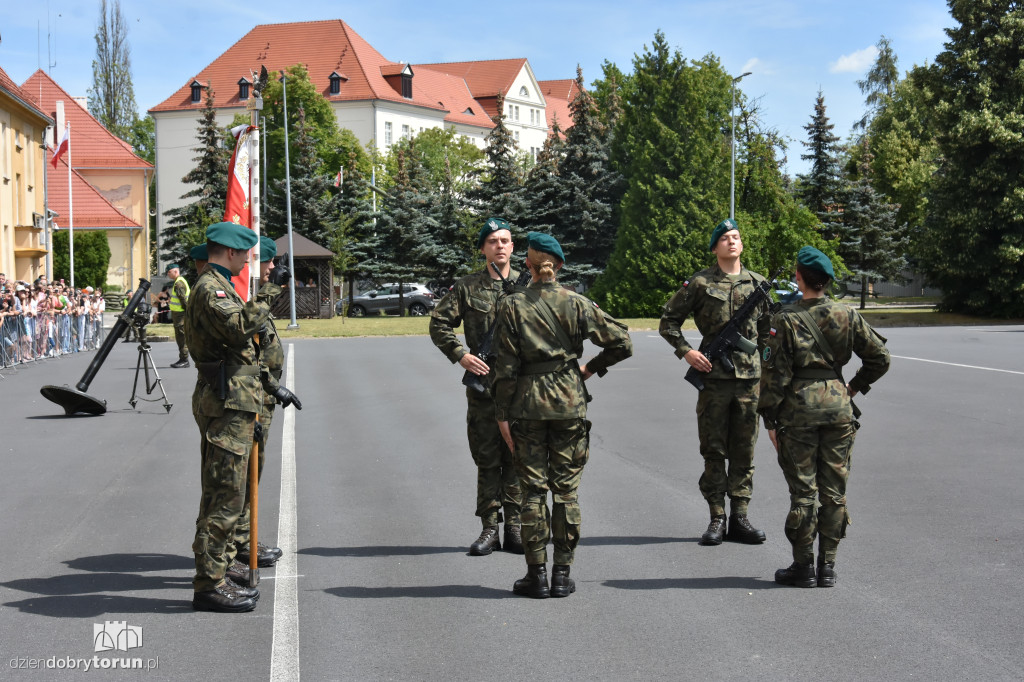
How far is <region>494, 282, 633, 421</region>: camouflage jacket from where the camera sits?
5605 mm

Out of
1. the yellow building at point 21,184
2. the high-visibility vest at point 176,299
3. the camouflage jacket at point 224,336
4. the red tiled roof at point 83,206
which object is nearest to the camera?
the camouflage jacket at point 224,336

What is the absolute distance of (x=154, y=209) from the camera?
97.6 metres

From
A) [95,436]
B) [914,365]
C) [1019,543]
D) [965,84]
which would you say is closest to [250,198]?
[95,436]

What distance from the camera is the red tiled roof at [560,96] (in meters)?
129

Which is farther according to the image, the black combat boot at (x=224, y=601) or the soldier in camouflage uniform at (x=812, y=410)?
the soldier in camouflage uniform at (x=812, y=410)

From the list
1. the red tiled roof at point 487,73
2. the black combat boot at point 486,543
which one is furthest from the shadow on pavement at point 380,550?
the red tiled roof at point 487,73

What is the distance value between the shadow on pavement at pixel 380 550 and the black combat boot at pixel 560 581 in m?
1.14

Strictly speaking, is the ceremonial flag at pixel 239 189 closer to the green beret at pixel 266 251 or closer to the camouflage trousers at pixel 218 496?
the green beret at pixel 266 251

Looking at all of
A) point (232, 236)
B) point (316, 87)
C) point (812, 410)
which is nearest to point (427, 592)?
Result: point (232, 236)

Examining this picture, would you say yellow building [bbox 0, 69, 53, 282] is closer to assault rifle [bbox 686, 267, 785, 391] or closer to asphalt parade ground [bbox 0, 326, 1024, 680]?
asphalt parade ground [bbox 0, 326, 1024, 680]

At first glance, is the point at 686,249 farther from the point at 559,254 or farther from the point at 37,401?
the point at 559,254

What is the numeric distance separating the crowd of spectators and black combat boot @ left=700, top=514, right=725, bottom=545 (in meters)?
18.5

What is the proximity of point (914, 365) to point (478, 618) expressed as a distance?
16.7 metres

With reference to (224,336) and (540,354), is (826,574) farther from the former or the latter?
(224,336)
